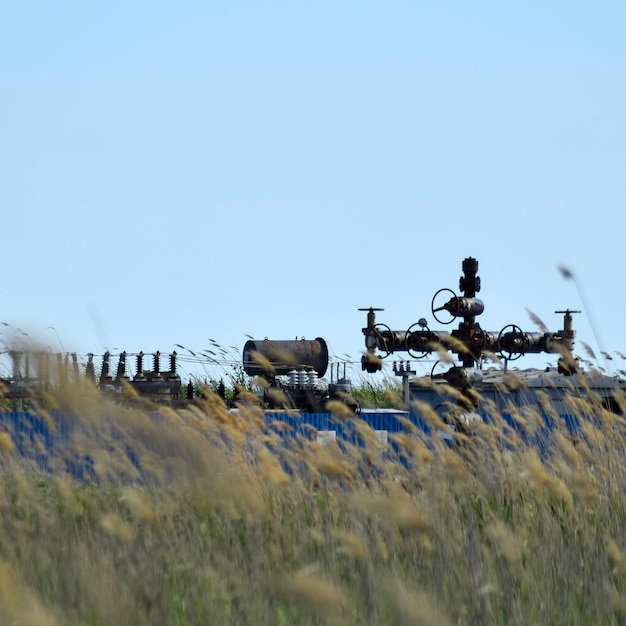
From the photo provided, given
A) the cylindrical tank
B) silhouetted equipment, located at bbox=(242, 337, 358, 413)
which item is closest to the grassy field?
silhouetted equipment, located at bbox=(242, 337, 358, 413)

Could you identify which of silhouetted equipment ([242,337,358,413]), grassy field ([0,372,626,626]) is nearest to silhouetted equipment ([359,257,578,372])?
silhouetted equipment ([242,337,358,413])

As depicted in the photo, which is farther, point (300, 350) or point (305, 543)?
point (300, 350)

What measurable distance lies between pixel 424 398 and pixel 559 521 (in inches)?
659

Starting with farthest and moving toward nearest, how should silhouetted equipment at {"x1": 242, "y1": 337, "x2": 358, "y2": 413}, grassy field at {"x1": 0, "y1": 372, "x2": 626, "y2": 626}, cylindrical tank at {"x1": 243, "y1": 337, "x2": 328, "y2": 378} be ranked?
cylindrical tank at {"x1": 243, "y1": 337, "x2": 328, "y2": 378}
silhouetted equipment at {"x1": 242, "y1": 337, "x2": 358, "y2": 413}
grassy field at {"x1": 0, "y1": 372, "x2": 626, "y2": 626}

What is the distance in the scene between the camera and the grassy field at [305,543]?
3.66 m

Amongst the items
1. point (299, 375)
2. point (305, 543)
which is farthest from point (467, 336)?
point (305, 543)

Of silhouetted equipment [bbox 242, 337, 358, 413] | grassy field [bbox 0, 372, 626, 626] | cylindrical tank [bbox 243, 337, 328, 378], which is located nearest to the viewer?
grassy field [bbox 0, 372, 626, 626]

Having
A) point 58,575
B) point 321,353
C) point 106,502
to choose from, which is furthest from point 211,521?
point 321,353

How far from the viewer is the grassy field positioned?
12.0 feet

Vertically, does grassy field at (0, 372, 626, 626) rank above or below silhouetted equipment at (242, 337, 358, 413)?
below

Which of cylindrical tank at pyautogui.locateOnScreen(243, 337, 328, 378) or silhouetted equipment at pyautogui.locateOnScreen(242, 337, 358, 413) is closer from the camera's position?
silhouetted equipment at pyautogui.locateOnScreen(242, 337, 358, 413)

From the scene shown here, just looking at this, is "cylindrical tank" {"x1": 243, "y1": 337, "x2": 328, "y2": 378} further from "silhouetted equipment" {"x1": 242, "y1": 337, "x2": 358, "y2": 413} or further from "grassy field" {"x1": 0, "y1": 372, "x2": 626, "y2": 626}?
"grassy field" {"x1": 0, "y1": 372, "x2": 626, "y2": 626}

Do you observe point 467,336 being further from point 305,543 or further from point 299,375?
point 305,543

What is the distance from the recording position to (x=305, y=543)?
16.4ft
